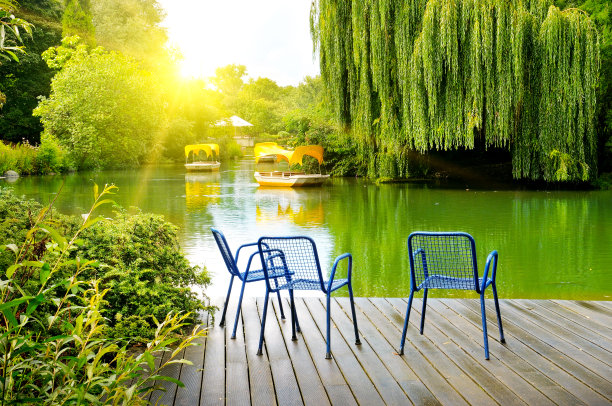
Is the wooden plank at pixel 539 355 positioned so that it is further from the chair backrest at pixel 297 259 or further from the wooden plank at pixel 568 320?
the chair backrest at pixel 297 259

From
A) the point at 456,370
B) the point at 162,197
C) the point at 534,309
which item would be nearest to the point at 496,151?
the point at 162,197

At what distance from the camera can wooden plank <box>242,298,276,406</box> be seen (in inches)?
123

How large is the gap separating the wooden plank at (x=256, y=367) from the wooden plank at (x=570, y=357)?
178cm

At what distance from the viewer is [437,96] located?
639 inches

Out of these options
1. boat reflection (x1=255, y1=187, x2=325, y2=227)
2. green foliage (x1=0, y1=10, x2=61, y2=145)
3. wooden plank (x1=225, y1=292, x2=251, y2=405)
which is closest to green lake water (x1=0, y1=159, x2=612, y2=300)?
boat reflection (x1=255, y1=187, x2=325, y2=227)

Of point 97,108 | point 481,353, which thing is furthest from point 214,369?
point 97,108

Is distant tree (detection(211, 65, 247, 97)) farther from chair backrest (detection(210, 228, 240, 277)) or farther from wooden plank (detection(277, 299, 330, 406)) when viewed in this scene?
wooden plank (detection(277, 299, 330, 406))

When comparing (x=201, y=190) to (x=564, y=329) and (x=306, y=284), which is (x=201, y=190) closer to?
(x=306, y=284)

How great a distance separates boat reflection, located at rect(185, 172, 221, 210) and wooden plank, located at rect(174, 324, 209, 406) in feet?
38.5

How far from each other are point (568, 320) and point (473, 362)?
→ 4.40ft

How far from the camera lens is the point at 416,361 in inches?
143

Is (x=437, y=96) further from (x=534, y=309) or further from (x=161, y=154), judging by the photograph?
(x=161, y=154)

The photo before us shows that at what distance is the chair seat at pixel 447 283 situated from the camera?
3.74 m

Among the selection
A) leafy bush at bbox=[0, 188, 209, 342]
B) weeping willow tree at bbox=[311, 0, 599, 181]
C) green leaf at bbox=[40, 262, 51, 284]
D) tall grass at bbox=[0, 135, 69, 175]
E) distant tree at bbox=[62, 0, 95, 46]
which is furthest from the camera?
distant tree at bbox=[62, 0, 95, 46]
